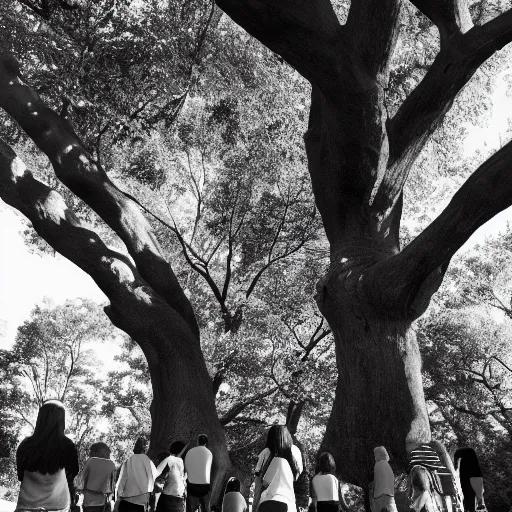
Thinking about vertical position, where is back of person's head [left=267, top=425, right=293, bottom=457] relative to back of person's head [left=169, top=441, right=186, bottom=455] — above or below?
below

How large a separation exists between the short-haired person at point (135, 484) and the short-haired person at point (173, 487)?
9.8 inches

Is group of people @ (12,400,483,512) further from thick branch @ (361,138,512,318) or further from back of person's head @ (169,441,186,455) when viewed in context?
thick branch @ (361,138,512,318)

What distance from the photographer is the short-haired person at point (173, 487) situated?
5469mm

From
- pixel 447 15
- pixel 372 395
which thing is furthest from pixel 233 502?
pixel 447 15

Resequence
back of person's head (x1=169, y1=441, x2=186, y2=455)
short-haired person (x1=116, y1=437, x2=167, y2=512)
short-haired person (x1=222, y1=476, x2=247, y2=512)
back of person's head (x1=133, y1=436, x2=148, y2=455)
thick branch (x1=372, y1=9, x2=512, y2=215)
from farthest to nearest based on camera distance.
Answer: thick branch (x1=372, y1=9, x2=512, y2=215)
back of person's head (x1=169, y1=441, x2=186, y2=455)
back of person's head (x1=133, y1=436, x2=148, y2=455)
short-haired person (x1=116, y1=437, x2=167, y2=512)
short-haired person (x1=222, y1=476, x2=247, y2=512)

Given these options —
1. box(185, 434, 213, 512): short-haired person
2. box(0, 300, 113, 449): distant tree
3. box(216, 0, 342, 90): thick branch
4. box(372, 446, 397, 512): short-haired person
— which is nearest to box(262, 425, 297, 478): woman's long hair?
box(372, 446, 397, 512): short-haired person

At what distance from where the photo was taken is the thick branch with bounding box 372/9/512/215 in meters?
6.91

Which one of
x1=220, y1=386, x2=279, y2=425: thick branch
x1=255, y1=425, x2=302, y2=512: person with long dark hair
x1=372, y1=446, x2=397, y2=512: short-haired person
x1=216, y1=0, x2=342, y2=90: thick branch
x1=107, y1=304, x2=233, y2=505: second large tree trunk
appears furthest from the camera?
x1=220, y1=386, x2=279, y2=425: thick branch

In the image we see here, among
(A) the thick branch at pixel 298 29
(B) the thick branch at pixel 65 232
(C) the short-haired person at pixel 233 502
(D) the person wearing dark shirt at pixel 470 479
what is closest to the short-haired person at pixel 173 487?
(C) the short-haired person at pixel 233 502

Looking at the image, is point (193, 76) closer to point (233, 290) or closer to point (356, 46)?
point (356, 46)

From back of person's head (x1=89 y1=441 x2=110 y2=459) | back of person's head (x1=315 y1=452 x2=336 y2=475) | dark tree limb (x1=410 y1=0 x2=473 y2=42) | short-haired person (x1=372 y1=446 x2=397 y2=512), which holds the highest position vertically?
dark tree limb (x1=410 y1=0 x2=473 y2=42)

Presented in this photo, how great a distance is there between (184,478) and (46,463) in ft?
8.11

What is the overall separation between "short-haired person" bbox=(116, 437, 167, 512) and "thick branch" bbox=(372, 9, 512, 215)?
13.7 ft

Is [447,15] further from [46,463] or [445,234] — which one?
[46,463]
